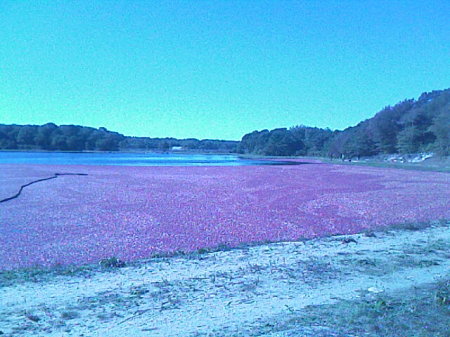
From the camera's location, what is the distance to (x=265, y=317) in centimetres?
427

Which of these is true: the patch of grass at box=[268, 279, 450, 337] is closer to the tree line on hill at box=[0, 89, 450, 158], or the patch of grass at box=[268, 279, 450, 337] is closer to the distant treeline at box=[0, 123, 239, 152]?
the tree line on hill at box=[0, 89, 450, 158]

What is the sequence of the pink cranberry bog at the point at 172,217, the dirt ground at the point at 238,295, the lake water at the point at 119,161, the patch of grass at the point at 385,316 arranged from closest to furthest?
the patch of grass at the point at 385,316, the dirt ground at the point at 238,295, the pink cranberry bog at the point at 172,217, the lake water at the point at 119,161

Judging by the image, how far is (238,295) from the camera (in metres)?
5.01

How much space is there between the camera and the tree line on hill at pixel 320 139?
69.8 m

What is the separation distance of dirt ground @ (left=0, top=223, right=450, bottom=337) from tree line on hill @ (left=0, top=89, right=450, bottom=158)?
57.3 metres

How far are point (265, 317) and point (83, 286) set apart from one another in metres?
2.81

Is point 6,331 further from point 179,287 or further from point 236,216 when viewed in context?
point 236,216

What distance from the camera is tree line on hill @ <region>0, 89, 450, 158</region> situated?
69750mm

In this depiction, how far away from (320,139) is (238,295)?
408 ft

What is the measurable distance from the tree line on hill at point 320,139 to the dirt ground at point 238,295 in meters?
57.3

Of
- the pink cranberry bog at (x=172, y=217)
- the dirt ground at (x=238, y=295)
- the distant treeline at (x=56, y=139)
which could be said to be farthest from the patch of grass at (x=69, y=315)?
the distant treeline at (x=56, y=139)

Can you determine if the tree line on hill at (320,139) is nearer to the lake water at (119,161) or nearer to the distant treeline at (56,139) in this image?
the distant treeline at (56,139)

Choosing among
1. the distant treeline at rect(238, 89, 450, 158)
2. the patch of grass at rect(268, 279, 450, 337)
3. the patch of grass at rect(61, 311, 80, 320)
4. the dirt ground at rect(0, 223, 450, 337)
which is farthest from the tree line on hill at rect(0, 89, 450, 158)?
the patch of grass at rect(61, 311, 80, 320)

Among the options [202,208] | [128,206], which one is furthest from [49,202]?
[202,208]
